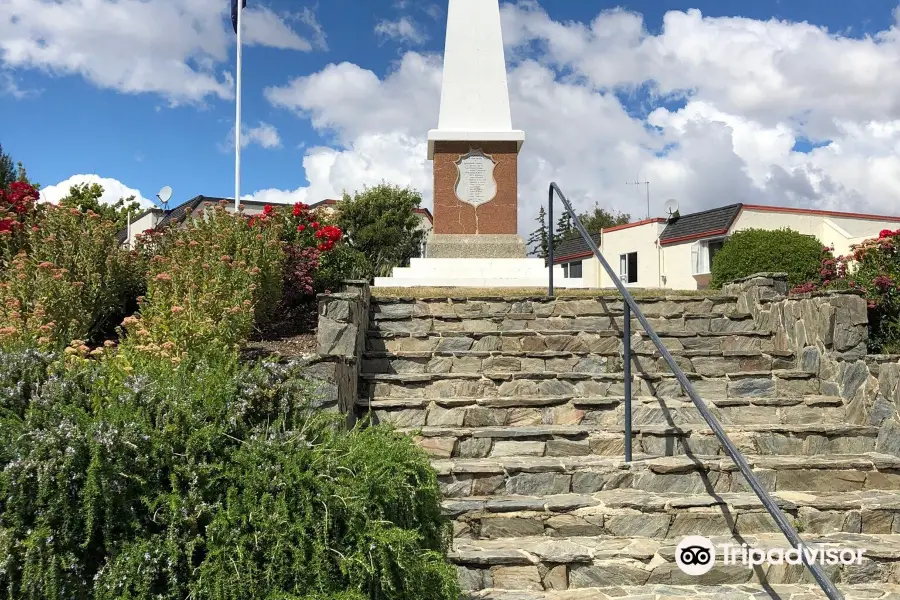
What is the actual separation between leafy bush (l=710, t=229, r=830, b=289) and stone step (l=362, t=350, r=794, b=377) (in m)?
6.83

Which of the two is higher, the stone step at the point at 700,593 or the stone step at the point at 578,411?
the stone step at the point at 578,411

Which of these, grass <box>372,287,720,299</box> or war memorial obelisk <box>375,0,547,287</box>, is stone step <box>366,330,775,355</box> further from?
war memorial obelisk <box>375,0,547,287</box>

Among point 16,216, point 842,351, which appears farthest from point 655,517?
point 16,216

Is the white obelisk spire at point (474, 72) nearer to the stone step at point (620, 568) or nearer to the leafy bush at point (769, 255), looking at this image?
the leafy bush at point (769, 255)

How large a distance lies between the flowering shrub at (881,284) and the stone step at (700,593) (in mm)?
2849

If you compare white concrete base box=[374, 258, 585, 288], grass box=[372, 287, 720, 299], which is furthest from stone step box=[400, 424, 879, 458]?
white concrete base box=[374, 258, 585, 288]

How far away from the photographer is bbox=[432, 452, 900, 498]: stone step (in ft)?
13.9

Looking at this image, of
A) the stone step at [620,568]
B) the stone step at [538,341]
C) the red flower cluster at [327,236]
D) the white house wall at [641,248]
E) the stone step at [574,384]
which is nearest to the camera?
the stone step at [620,568]

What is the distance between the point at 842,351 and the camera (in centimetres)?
529

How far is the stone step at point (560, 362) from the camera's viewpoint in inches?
226

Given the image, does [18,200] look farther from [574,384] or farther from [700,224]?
[700,224]

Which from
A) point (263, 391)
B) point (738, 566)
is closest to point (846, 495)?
point (738, 566)

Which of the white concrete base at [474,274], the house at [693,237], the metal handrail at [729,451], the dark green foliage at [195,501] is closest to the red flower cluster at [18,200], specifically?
the white concrete base at [474,274]

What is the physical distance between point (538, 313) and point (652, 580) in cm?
343
